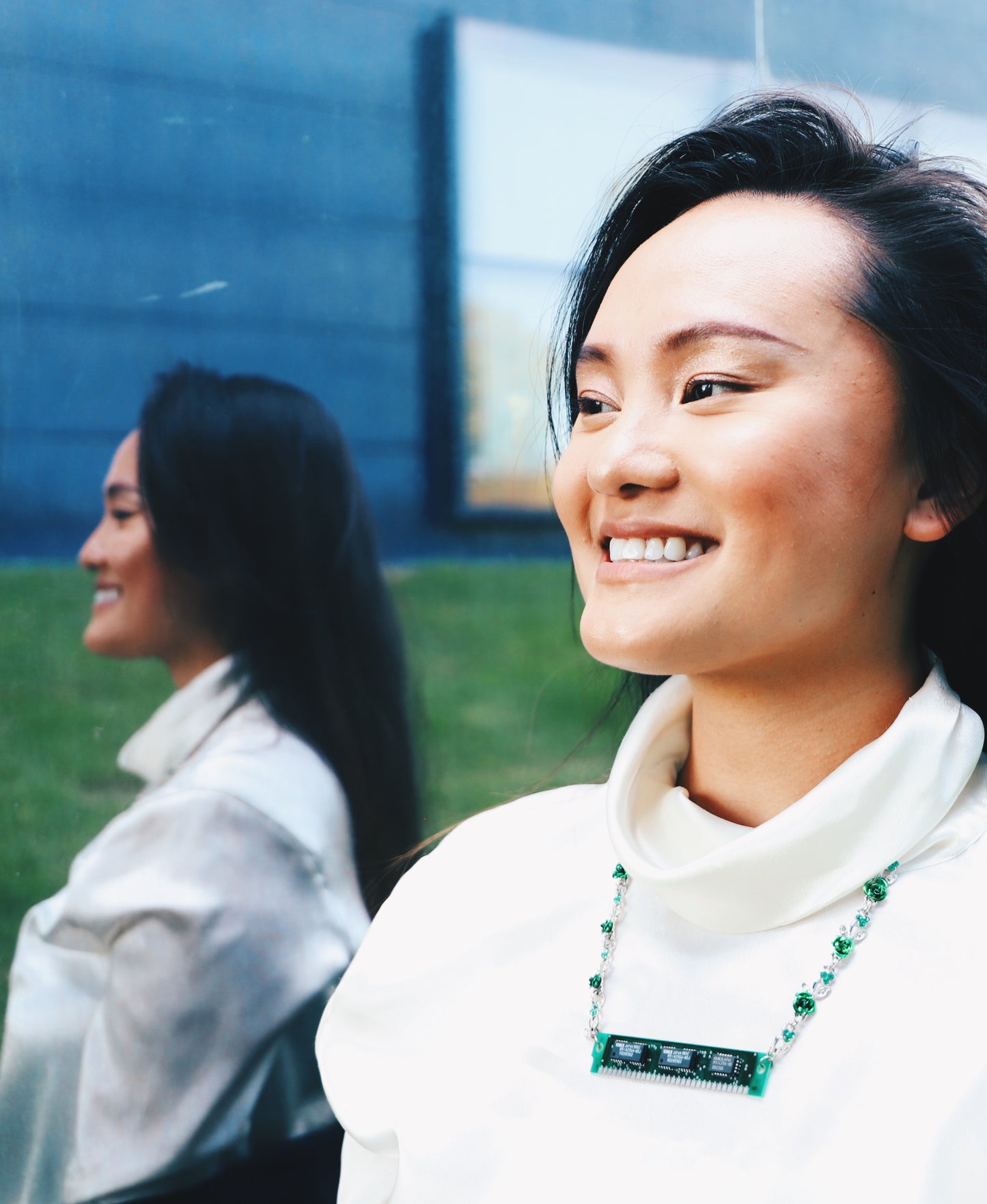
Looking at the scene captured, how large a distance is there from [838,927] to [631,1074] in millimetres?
252

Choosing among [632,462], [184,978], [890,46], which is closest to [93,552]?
[184,978]

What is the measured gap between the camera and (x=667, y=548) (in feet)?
4.11

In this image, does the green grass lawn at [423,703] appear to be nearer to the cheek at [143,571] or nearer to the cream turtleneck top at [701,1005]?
the cheek at [143,571]

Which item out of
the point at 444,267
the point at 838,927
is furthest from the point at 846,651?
the point at 444,267

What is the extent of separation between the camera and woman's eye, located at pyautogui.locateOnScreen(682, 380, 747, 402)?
1258mm

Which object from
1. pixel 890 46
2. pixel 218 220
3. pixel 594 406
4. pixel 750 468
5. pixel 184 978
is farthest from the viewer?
pixel 890 46

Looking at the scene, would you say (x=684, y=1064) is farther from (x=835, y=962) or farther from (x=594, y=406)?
(x=594, y=406)

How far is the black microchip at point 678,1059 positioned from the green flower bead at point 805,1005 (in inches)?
4.2

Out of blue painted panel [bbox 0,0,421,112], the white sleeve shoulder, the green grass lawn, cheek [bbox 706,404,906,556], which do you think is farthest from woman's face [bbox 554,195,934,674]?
blue painted panel [bbox 0,0,421,112]

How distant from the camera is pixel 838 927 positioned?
124 cm

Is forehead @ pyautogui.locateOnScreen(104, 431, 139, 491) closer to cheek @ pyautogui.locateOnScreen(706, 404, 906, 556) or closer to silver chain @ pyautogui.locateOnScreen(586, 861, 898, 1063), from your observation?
cheek @ pyautogui.locateOnScreen(706, 404, 906, 556)

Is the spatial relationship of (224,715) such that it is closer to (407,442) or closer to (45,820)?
(45,820)

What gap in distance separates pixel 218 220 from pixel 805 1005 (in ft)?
5.03

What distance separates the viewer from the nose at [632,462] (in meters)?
1.25
